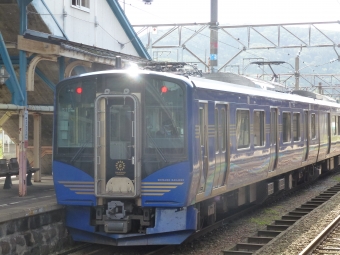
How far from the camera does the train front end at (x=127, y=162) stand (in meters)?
9.22

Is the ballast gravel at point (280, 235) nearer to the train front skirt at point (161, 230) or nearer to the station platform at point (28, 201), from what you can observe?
the train front skirt at point (161, 230)

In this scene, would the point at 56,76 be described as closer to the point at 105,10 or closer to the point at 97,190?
the point at 105,10

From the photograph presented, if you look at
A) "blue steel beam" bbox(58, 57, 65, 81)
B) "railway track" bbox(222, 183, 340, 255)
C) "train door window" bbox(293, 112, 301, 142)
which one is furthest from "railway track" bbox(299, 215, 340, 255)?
"blue steel beam" bbox(58, 57, 65, 81)

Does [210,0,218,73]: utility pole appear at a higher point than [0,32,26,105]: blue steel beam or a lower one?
higher

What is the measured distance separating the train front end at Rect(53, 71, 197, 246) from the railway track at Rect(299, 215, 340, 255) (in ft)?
5.77

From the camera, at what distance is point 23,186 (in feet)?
38.2

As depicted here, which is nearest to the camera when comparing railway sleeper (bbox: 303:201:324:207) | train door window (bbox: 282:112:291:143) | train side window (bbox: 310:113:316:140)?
train door window (bbox: 282:112:291:143)

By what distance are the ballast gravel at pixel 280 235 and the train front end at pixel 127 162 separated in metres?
0.85

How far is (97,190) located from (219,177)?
2181mm

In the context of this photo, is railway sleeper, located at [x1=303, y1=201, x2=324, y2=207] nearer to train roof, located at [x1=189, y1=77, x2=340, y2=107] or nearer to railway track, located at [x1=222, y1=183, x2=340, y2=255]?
railway track, located at [x1=222, y1=183, x2=340, y2=255]

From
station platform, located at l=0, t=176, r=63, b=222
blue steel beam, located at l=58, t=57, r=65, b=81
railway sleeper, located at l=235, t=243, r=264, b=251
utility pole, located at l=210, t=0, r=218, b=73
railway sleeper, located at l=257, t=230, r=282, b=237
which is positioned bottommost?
railway sleeper, located at l=235, t=243, r=264, b=251

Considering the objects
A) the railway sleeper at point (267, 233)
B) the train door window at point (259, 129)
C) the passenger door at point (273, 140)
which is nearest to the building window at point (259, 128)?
the train door window at point (259, 129)

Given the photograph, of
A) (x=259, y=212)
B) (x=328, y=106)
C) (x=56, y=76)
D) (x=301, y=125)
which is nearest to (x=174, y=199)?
(x=259, y=212)

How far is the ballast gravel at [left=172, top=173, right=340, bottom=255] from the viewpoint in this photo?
987 centimetres
